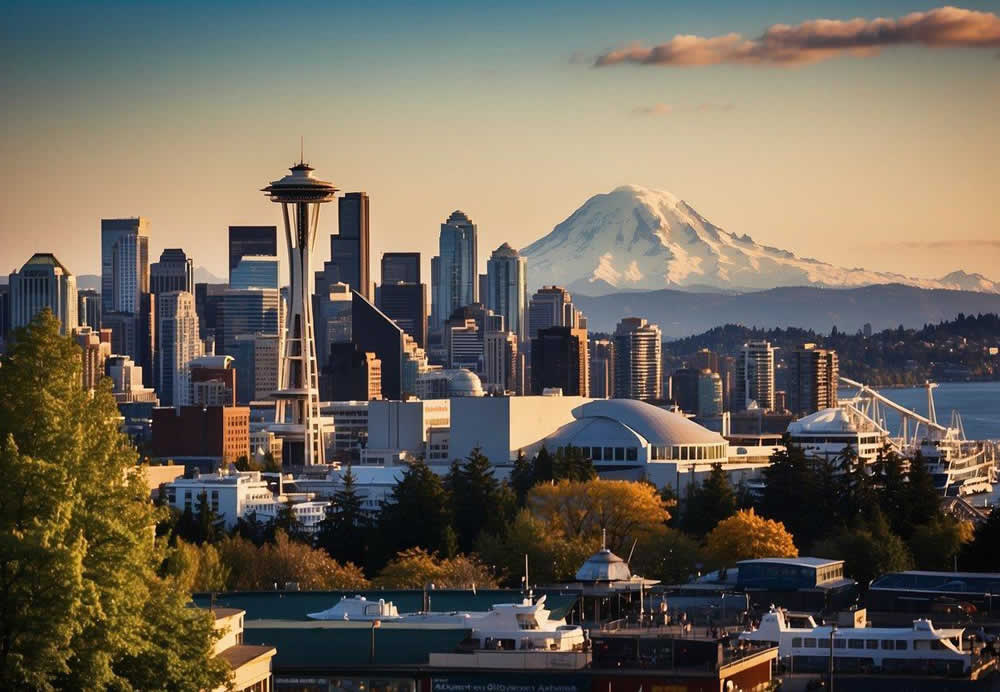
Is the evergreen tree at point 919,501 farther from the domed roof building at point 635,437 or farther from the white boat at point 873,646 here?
the white boat at point 873,646

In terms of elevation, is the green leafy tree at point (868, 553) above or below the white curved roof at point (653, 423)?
below

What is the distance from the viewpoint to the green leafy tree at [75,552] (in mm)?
53438

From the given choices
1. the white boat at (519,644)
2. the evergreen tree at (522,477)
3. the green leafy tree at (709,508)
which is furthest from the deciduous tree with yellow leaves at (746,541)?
the white boat at (519,644)

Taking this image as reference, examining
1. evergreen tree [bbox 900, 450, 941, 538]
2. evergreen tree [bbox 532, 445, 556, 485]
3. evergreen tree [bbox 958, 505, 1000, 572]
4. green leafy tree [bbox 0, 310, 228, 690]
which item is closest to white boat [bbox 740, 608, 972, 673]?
green leafy tree [bbox 0, 310, 228, 690]

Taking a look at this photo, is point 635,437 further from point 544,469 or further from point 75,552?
point 75,552

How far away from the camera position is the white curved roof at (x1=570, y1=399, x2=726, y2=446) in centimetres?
19150

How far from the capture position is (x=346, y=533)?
137m

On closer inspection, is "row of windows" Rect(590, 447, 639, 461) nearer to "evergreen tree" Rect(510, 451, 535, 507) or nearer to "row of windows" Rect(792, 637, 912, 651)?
"evergreen tree" Rect(510, 451, 535, 507)

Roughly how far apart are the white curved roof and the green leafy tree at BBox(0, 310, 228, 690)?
132 meters

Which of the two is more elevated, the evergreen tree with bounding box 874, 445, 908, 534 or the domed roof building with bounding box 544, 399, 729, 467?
the domed roof building with bounding box 544, 399, 729, 467

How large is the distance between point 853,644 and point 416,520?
53.2 metres

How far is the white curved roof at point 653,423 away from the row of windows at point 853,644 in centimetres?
10342

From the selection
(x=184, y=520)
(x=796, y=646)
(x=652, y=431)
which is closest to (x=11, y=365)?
(x=796, y=646)

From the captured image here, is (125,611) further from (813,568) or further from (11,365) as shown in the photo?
(813,568)
